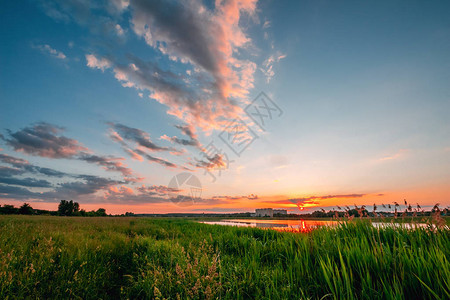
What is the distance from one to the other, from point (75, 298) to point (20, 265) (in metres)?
1.85

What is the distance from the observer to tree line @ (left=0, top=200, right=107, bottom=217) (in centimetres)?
7889

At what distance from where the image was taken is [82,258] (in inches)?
223

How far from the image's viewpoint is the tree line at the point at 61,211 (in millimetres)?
78887

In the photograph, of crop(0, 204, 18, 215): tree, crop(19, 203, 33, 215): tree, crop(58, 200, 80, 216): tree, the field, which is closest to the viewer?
the field

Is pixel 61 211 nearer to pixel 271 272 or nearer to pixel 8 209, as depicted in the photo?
pixel 8 209

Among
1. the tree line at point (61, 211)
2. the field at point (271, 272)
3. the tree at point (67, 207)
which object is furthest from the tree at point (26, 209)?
the field at point (271, 272)

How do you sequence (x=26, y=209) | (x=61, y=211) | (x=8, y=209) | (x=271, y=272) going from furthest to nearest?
(x=61, y=211) → (x=26, y=209) → (x=8, y=209) → (x=271, y=272)

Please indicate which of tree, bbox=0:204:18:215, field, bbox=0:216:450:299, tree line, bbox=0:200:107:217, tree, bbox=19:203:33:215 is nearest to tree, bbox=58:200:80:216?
tree line, bbox=0:200:107:217

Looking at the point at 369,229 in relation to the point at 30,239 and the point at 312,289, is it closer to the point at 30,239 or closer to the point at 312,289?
the point at 312,289

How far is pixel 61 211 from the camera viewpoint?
347 feet

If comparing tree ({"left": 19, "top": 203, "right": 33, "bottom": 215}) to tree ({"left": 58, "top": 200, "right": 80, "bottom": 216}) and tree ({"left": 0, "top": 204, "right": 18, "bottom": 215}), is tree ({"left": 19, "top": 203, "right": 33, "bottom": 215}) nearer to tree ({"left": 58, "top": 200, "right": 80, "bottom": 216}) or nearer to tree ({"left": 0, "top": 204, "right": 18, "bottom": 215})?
tree ({"left": 0, "top": 204, "right": 18, "bottom": 215})

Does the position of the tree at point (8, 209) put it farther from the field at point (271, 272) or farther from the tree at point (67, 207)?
the field at point (271, 272)

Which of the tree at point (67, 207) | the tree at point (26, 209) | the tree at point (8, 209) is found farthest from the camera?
the tree at point (67, 207)

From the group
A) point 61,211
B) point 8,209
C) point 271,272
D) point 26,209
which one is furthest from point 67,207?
point 271,272
